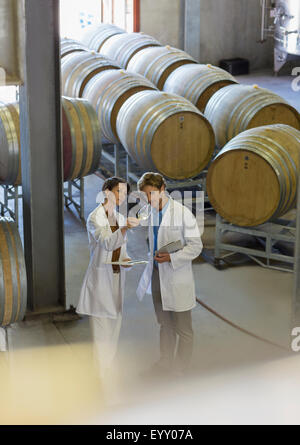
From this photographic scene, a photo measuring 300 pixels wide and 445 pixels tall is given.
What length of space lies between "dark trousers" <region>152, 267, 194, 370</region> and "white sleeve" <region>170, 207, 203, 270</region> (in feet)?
0.79

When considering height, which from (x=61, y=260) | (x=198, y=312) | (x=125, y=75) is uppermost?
(x=125, y=75)

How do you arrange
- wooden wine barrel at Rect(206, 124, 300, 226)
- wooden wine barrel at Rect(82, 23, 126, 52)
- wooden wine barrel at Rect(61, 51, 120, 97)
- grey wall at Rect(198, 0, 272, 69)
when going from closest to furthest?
wooden wine barrel at Rect(206, 124, 300, 226)
wooden wine barrel at Rect(61, 51, 120, 97)
wooden wine barrel at Rect(82, 23, 126, 52)
grey wall at Rect(198, 0, 272, 69)

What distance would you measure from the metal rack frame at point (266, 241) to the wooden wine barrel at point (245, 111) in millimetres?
1233

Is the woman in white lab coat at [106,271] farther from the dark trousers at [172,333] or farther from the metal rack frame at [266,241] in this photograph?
the metal rack frame at [266,241]

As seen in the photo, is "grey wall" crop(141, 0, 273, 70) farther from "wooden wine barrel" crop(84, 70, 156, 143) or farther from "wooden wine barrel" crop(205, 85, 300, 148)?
"wooden wine barrel" crop(205, 85, 300, 148)

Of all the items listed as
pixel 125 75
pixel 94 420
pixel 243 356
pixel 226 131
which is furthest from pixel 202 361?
pixel 125 75

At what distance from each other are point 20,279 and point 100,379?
2.74 feet

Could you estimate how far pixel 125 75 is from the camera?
8.46 m

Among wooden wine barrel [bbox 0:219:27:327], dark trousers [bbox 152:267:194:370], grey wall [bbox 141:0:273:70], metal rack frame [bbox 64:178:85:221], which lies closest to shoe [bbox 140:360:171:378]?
dark trousers [bbox 152:267:194:370]

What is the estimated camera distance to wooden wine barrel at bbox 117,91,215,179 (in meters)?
6.88

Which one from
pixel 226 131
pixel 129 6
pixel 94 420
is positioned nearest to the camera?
pixel 94 420

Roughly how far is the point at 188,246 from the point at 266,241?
204cm

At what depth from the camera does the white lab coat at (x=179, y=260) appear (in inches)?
169

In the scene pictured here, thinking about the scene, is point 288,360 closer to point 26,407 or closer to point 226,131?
point 26,407
